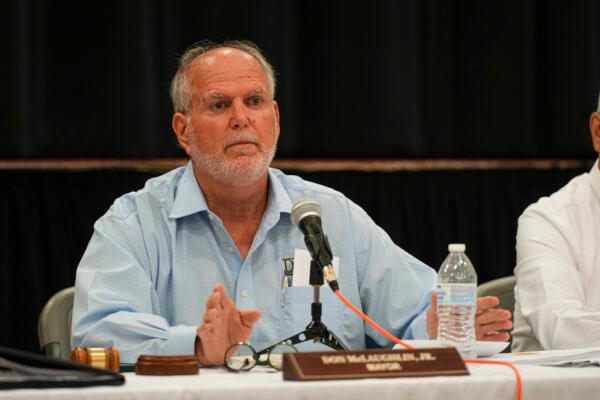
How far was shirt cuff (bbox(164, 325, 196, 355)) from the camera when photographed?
238 centimetres

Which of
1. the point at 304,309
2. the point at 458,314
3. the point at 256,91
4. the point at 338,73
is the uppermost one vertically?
the point at 338,73

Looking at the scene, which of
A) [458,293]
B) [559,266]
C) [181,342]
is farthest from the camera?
[559,266]

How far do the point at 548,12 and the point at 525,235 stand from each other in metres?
1.98

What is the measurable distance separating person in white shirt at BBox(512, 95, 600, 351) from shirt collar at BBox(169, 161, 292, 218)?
824 millimetres

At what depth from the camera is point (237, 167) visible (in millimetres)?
3090

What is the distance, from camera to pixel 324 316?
2.97 m

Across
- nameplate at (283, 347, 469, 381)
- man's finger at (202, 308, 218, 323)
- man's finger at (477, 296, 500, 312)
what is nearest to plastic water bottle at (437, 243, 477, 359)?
man's finger at (477, 296, 500, 312)

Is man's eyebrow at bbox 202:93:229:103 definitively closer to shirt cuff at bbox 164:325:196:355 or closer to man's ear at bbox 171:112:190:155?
man's ear at bbox 171:112:190:155

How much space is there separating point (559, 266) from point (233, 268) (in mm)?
1068

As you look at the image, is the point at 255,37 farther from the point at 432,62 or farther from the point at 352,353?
the point at 352,353

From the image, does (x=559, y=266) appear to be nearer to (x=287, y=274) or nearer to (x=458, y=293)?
(x=287, y=274)

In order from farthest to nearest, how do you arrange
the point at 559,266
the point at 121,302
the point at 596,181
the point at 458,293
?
the point at 596,181 < the point at 559,266 < the point at 121,302 < the point at 458,293

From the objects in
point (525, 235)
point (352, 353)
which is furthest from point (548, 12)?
point (352, 353)

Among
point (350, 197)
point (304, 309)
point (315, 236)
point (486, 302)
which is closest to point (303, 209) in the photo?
point (315, 236)
